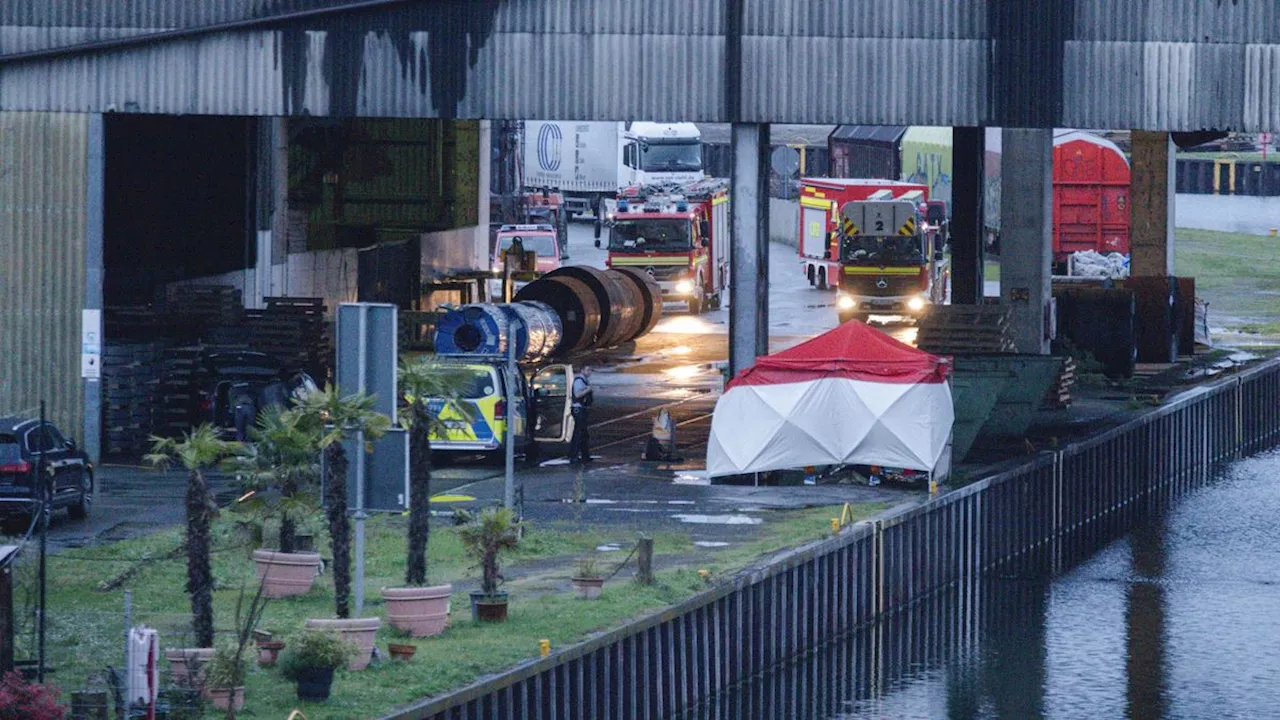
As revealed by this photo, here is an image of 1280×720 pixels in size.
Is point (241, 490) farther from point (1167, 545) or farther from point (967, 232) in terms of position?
point (967, 232)

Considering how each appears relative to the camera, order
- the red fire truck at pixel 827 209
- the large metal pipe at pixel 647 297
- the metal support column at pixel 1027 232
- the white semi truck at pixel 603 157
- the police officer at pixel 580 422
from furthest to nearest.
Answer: the white semi truck at pixel 603 157, the red fire truck at pixel 827 209, the large metal pipe at pixel 647 297, the metal support column at pixel 1027 232, the police officer at pixel 580 422

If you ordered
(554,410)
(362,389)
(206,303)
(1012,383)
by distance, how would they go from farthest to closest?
(206,303), (1012,383), (554,410), (362,389)

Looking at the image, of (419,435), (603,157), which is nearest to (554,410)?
(419,435)

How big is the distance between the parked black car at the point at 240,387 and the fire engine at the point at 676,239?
32.2m

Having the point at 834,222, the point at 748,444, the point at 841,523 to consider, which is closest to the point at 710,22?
the point at 748,444

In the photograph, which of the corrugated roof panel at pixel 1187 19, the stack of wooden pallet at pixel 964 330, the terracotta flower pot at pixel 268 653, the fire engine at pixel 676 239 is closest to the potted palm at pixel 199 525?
the terracotta flower pot at pixel 268 653

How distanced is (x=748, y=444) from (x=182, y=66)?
1270cm

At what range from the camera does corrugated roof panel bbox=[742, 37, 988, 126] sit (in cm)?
4322

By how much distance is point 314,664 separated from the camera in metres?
23.3

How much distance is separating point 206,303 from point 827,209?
41.1m

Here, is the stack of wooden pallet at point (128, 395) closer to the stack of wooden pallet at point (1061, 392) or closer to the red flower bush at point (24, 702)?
the stack of wooden pallet at point (1061, 392)

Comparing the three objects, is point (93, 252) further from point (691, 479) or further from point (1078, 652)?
point (1078, 652)

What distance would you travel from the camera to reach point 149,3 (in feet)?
142

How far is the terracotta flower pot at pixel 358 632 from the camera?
2464cm
